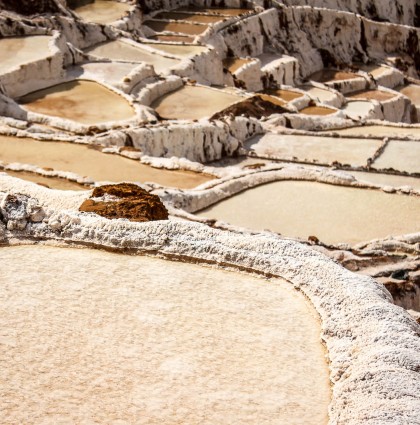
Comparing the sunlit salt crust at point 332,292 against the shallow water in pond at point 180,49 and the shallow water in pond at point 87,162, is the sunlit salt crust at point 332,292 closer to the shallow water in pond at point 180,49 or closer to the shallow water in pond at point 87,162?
the shallow water in pond at point 87,162

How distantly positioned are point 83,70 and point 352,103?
40.3 ft

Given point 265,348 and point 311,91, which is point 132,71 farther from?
point 265,348

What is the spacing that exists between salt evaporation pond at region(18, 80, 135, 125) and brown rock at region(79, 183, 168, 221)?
861cm

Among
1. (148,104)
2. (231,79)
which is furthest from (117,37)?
(148,104)

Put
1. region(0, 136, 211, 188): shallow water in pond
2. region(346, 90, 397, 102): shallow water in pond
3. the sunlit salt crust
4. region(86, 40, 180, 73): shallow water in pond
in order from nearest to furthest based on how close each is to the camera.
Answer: the sunlit salt crust
region(0, 136, 211, 188): shallow water in pond
region(86, 40, 180, 73): shallow water in pond
region(346, 90, 397, 102): shallow water in pond

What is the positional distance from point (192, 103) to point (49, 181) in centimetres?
1015

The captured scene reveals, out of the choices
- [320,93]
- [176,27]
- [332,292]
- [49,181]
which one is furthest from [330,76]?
[332,292]

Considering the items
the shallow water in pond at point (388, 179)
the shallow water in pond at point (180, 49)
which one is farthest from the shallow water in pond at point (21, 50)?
the shallow water in pond at point (388, 179)

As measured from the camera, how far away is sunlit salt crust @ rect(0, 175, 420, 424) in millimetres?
5316

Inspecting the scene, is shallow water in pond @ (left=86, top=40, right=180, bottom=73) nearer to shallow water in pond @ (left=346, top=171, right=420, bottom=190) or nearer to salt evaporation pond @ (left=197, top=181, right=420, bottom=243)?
shallow water in pond @ (left=346, top=171, right=420, bottom=190)

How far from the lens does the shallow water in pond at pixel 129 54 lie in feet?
83.8

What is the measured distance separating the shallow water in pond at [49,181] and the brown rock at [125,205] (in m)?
2.82

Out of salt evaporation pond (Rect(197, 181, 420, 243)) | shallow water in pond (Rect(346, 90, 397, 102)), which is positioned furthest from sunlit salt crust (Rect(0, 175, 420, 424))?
shallow water in pond (Rect(346, 90, 397, 102))

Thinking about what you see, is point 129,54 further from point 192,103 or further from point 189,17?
point 189,17
